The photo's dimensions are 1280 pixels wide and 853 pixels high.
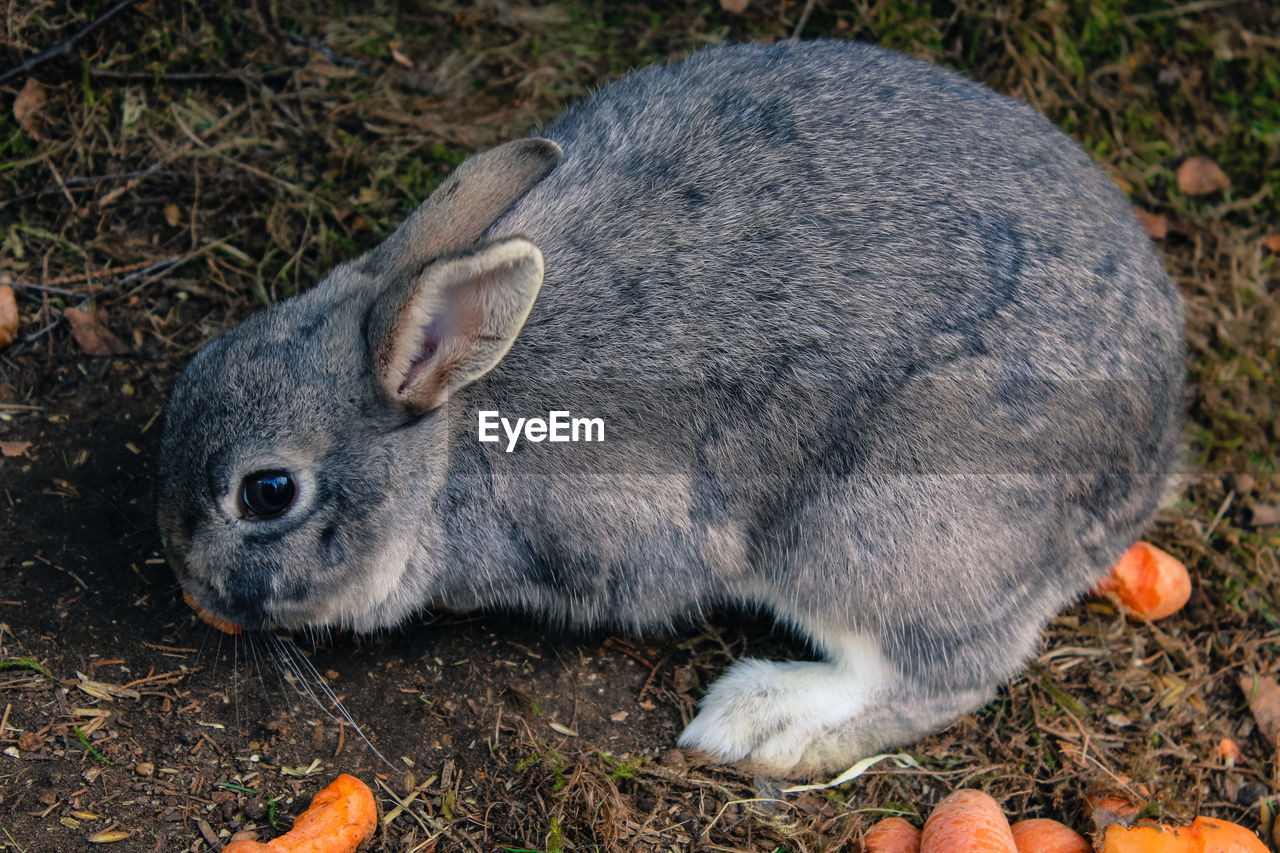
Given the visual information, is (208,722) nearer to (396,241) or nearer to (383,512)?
(383,512)

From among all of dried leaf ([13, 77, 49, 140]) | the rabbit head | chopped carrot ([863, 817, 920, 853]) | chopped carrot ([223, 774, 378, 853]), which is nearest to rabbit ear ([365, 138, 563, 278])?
the rabbit head

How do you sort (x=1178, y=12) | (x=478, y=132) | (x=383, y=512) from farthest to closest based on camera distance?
1. (x=1178, y=12)
2. (x=478, y=132)
3. (x=383, y=512)

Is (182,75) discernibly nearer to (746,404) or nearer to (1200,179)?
(746,404)

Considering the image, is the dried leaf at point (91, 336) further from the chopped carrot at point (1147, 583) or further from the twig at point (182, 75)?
the chopped carrot at point (1147, 583)

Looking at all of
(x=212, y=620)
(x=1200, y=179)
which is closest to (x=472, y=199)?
(x=212, y=620)

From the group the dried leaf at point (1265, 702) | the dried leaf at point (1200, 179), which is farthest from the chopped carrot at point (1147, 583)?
the dried leaf at point (1200, 179)

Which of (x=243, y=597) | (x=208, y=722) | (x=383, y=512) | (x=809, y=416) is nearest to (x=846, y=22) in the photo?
(x=809, y=416)
